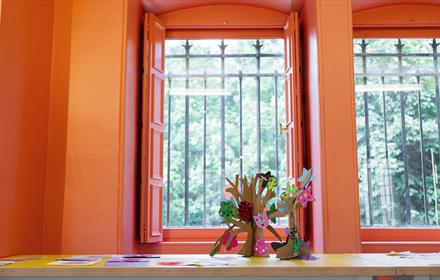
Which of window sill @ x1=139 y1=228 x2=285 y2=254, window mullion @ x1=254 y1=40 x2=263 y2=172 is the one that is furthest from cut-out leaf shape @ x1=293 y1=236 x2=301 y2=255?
window mullion @ x1=254 y1=40 x2=263 y2=172

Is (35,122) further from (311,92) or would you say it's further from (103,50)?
(311,92)

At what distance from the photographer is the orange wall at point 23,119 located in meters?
3.68

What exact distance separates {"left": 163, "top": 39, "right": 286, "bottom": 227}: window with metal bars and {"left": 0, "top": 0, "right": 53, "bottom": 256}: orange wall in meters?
1.74

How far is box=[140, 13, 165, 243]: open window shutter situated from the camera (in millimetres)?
5008

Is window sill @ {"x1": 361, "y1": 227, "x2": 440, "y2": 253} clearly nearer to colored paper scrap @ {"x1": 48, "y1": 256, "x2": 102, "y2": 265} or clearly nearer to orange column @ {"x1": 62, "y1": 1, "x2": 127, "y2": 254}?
orange column @ {"x1": 62, "y1": 1, "x2": 127, "y2": 254}

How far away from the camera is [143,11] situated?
17.9 ft

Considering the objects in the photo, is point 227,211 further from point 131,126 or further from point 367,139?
point 367,139

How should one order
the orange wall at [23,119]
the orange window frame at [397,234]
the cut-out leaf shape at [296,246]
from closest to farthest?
the cut-out leaf shape at [296,246], the orange wall at [23,119], the orange window frame at [397,234]

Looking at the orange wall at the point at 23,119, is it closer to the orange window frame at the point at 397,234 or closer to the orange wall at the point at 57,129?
the orange wall at the point at 57,129

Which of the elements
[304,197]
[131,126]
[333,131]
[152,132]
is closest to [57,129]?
[131,126]

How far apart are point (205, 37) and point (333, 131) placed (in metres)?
1.89

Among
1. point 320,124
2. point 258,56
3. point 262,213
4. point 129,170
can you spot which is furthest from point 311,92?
point 262,213

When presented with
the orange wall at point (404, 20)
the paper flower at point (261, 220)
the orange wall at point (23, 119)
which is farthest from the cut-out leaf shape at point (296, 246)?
the orange wall at point (404, 20)

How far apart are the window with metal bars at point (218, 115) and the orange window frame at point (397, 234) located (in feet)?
3.35
